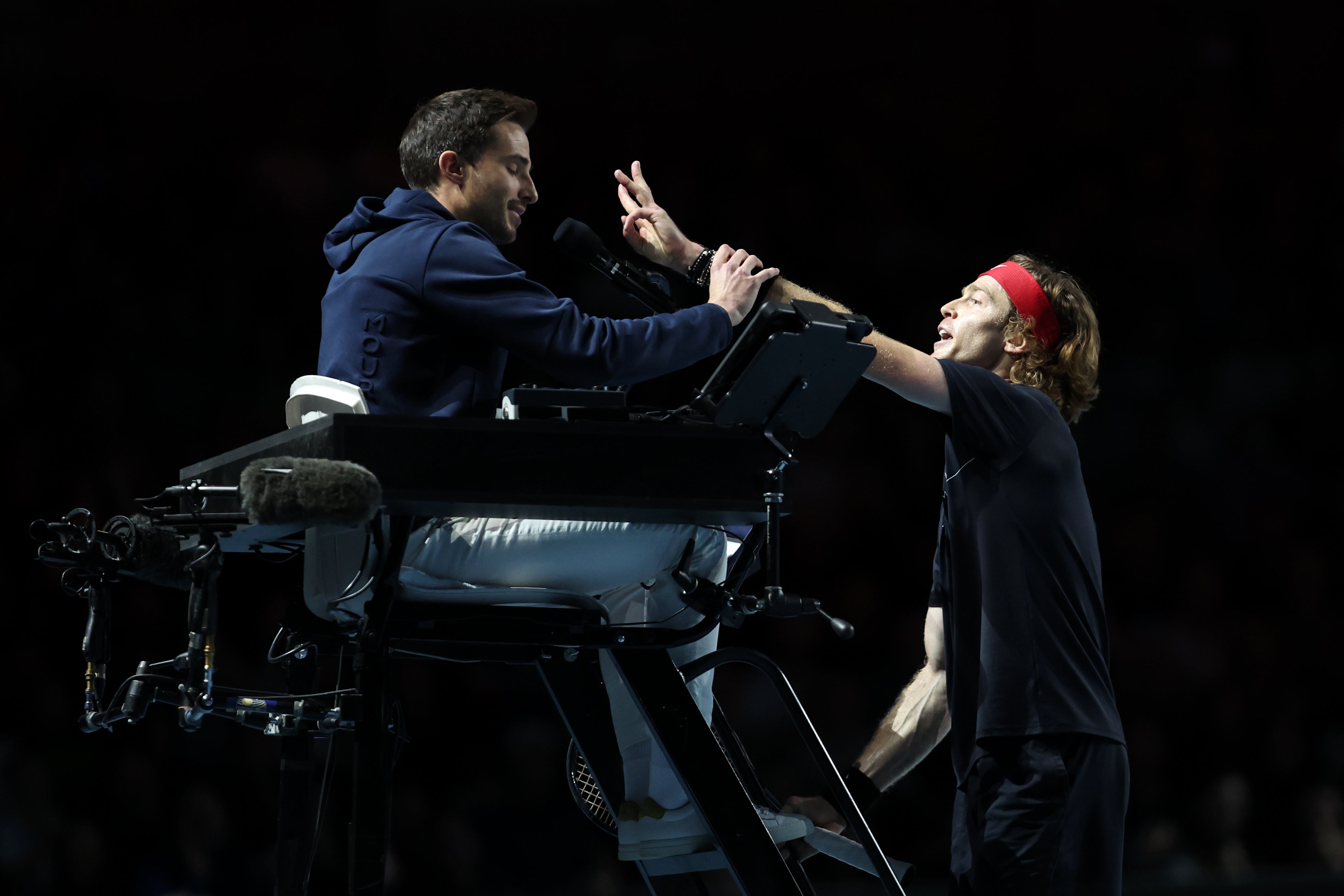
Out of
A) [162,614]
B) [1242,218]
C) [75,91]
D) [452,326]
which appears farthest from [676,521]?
[1242,218]

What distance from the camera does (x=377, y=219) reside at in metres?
2.48

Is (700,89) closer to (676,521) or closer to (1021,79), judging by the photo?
(1021,79)

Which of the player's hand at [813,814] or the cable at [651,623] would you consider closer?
the cable at [651,623]

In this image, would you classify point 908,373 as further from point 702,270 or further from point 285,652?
point 285,652

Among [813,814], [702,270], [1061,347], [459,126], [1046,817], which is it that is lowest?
[813,814]

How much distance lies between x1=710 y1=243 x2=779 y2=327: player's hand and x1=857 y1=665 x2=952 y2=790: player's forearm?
0.87 m

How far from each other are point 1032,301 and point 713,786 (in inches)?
53.8

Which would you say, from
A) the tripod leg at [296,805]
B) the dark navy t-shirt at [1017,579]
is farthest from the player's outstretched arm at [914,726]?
the tripod leg at [296,805]

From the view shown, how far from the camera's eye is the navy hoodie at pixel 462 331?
224cm

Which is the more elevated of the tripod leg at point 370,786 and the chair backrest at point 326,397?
the chair backrest at point 326,397

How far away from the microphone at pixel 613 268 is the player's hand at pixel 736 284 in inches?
3.7

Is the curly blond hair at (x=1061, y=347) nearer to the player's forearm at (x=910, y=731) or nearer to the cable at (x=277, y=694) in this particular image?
the player's forearm at (x=910, y=731)

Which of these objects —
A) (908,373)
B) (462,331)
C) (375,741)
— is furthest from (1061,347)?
(375,741)

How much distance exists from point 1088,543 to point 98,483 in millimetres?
3678
